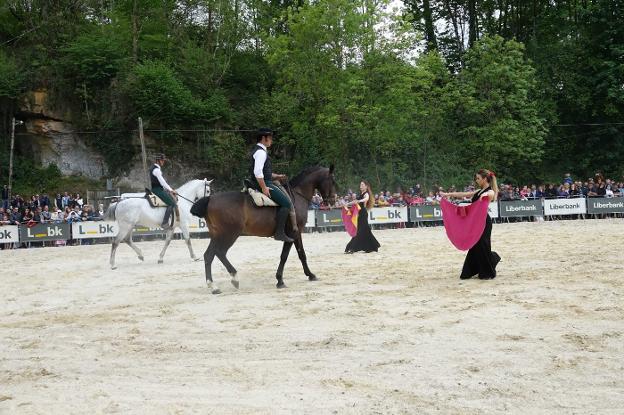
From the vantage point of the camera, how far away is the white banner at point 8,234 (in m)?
26.6

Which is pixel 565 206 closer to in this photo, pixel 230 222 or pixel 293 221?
pixel 293 221

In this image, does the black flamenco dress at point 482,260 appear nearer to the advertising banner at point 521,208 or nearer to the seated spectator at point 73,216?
the advertising banner at point 521,208

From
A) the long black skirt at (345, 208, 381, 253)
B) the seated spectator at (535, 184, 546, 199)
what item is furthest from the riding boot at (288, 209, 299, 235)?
the seated spectator at (535, 184, 546, 199)

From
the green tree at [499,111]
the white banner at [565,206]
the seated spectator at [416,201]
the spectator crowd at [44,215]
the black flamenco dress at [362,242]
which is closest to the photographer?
the black flamenco dress at [362,242]

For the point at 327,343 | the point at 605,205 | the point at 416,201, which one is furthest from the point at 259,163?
the point at 605,205

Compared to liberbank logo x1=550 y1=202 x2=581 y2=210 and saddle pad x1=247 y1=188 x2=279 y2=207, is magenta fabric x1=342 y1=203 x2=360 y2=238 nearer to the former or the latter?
saddle pad x1=247 y1=188 x2=279 y2=207

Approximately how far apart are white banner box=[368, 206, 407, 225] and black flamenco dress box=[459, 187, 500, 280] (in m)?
18.1

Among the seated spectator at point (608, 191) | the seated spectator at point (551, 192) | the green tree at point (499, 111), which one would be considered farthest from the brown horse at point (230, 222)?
the green tree at point (499, 111)

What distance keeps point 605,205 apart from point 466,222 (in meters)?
21.7

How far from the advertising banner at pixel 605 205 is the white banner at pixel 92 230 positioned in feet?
73.3

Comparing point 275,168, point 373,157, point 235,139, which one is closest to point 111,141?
point 235,139

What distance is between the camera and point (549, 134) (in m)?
44.4

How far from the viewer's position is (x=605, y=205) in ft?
100

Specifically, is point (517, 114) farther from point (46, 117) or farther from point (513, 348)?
point (513, 348)
